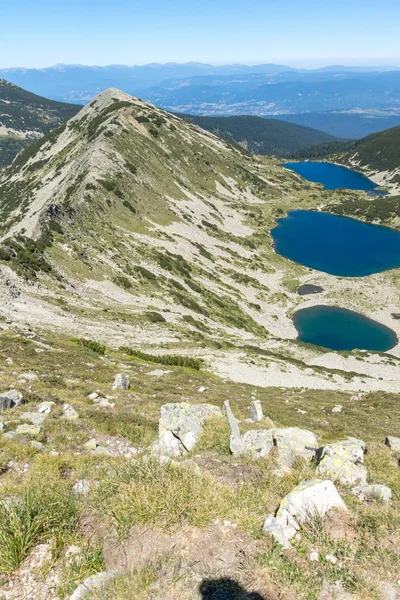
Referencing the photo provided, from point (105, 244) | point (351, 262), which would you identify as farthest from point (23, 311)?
point (351, 262)

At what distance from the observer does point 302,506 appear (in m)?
8.72

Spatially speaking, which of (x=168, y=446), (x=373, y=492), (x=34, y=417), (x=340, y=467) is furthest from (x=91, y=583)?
(x=34, y=417)

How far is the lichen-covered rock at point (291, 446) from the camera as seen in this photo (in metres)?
11.9

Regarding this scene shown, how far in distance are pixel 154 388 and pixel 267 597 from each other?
19129mm

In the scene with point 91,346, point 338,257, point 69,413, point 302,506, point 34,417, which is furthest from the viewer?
point 338,257

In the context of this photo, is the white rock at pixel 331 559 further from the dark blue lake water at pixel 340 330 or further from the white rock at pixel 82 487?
the dark blue lake water at pixel 340 330

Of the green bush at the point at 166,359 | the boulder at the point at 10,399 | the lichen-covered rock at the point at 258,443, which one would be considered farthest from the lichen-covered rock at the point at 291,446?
the green bush at the point at 166,359

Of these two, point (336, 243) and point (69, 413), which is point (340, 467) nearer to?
point (69, 413)

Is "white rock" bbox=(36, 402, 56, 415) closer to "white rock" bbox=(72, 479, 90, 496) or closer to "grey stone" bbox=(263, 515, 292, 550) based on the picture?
"white rock" bbox=(72, 479, 90, 496)

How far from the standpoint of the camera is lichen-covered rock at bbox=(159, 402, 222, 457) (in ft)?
41.3

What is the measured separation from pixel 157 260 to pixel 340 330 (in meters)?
53.0

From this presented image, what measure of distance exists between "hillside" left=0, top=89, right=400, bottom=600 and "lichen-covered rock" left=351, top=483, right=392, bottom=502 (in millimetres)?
56

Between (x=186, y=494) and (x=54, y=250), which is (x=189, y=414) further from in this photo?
(x=54, y=250)

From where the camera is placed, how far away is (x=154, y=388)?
25.4 meters
